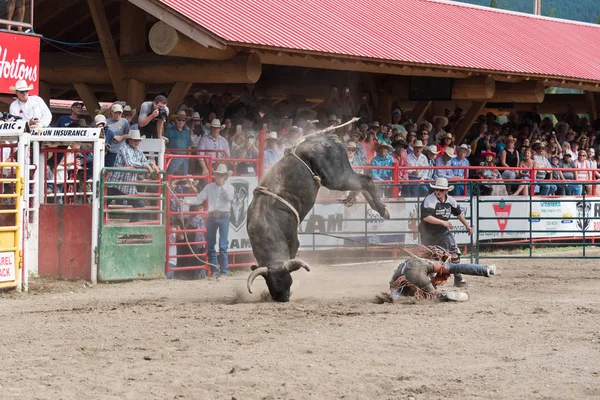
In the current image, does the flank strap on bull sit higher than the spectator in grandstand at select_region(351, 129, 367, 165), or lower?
lower

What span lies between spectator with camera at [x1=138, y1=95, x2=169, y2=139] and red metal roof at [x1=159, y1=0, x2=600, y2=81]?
138 cm

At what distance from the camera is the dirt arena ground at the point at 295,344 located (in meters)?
6.43

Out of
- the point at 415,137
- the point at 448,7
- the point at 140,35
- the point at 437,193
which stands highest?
the point at 448,7

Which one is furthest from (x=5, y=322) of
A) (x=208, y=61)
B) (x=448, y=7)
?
(x=448, y=7)

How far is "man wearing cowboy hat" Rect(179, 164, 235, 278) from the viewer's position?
13492mm

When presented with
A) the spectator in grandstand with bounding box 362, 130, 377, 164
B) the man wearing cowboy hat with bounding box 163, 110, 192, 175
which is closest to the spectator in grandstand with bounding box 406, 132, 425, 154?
the spectator in grandstand with bounding box 362, 130, 377, 164

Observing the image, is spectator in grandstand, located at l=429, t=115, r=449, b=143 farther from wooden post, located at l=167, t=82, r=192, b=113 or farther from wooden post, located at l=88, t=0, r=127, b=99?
wooden post, located at l=88, t=0, r=127, b=99

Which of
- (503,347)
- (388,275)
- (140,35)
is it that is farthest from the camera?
(140,35)

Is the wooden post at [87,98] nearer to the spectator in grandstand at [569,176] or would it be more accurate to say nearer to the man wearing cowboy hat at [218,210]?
the man wearing cowboy hat at [218,210]

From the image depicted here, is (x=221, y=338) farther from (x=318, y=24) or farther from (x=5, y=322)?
(x=318, y=24)

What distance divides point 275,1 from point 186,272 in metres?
6.78

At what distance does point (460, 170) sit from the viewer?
1745cm

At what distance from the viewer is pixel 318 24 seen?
58.2 ft

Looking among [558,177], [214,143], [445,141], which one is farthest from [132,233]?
[558,177]
